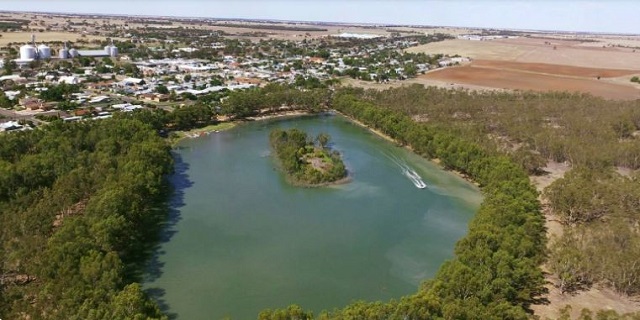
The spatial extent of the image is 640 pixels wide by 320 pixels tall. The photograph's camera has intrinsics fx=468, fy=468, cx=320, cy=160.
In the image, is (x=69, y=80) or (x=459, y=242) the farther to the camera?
(x=69, y=80)

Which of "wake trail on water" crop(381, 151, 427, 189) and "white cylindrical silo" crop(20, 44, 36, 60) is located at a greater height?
"white cylindrical silo" crop(20, 44, 36, 60)

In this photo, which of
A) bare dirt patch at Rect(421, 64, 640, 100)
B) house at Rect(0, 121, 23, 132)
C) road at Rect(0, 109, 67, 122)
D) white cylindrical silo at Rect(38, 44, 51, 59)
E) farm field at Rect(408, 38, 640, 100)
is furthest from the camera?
white cylindrical silo at Rect(38, 44, 51, 59)

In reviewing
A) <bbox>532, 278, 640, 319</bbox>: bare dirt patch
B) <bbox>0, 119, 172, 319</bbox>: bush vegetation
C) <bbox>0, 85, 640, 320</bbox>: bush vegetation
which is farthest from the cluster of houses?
<bbox>532, 278, 640, 319</bbox>: bare dirt patch

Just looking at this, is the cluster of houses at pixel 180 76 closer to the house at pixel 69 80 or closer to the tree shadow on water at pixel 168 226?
the house at pixel 69 80

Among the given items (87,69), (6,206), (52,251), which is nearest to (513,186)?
(52,251)

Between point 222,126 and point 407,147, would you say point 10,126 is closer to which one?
point 222,126

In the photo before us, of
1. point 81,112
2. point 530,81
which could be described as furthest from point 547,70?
point 81,112

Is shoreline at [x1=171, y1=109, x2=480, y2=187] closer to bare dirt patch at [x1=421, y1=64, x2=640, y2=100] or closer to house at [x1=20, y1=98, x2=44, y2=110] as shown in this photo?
house at [x1=20, y1=98, x2=44, y2=110]
